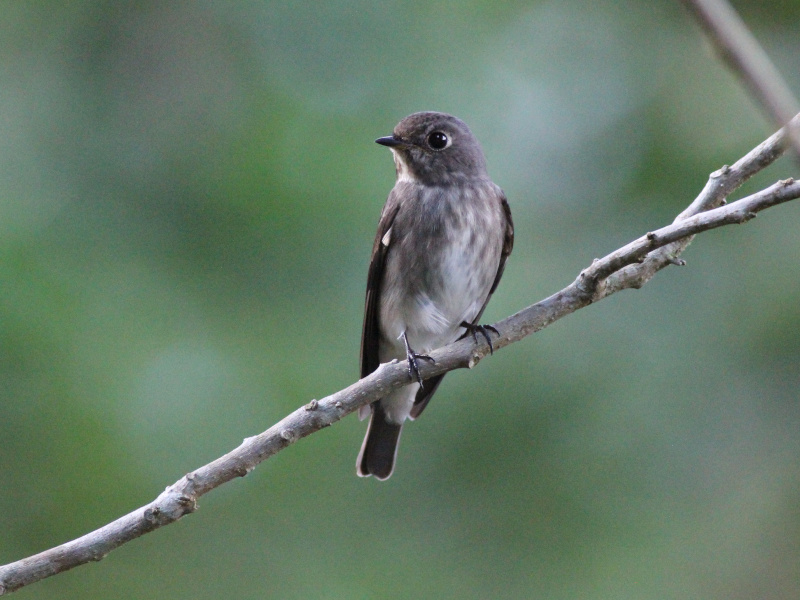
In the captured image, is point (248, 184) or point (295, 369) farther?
point (248, 184)

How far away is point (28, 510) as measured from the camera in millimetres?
4820

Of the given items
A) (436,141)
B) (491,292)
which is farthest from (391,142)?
(491,292)

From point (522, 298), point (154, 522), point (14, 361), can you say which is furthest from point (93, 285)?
point (154, 522)

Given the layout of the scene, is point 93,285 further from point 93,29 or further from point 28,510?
point 93,29

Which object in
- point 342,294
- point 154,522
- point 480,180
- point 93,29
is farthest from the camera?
point 93,29

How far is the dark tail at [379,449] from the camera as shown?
14.5 ft

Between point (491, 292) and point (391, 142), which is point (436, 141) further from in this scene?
point (491, 292)

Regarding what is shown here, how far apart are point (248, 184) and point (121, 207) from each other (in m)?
0.81

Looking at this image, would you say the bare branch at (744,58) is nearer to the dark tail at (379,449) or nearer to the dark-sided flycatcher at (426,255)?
the dark-sided flycatcher at (426,255)

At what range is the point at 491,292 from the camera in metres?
4.62

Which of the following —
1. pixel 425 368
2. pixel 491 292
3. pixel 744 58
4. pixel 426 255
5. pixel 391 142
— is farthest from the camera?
pixel 491 292

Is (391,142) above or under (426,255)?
above

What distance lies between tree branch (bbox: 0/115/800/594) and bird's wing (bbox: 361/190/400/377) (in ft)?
3.62

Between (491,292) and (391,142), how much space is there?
2.98 ft
